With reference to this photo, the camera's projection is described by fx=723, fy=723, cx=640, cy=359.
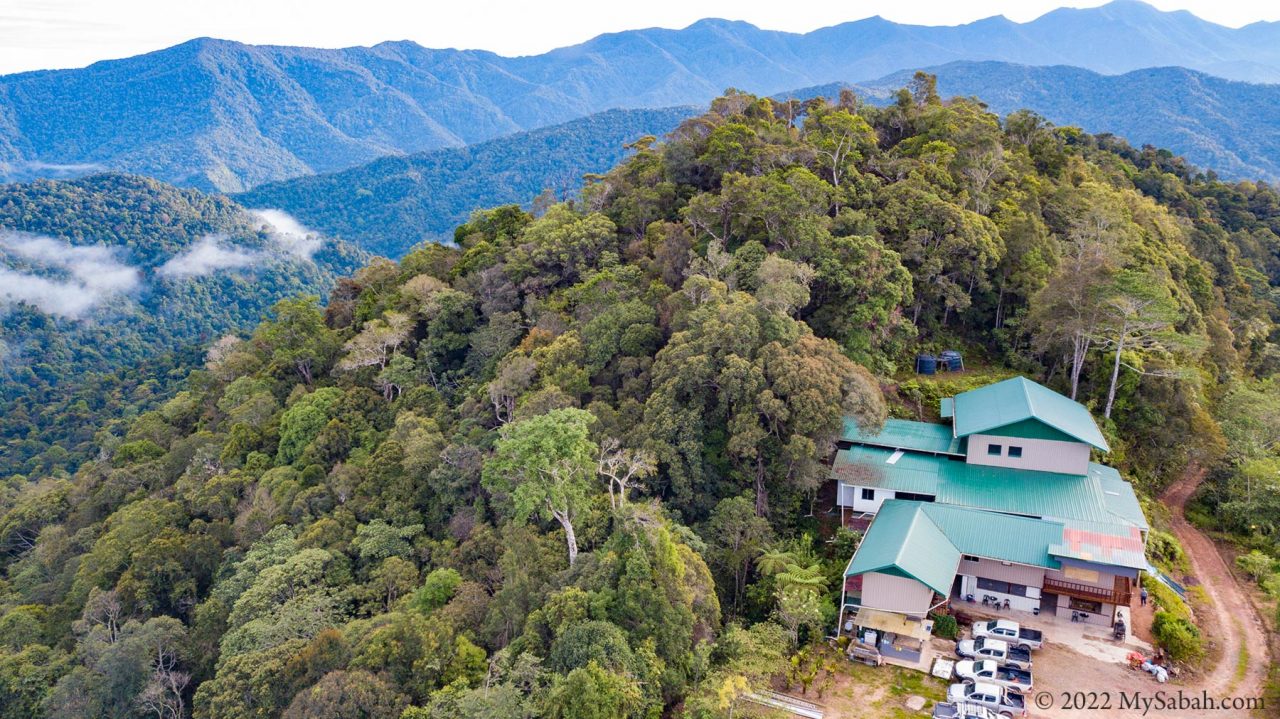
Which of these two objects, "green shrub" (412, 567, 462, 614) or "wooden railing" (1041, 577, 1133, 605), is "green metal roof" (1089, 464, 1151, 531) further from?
"green shrub" (412, 567, 462, 614)

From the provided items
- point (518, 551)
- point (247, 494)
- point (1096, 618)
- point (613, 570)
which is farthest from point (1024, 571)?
point (247, 494)

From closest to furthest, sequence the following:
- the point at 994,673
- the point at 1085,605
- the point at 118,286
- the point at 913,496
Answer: the point at 994,673 < the point at 1085,605 < the point at 913,496 < the point at 118,286

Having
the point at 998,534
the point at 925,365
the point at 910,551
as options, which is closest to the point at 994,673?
the point at 910,551

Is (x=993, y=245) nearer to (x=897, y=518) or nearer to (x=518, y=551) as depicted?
(x=897, y=518)

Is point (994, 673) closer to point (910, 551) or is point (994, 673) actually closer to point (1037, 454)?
point (910, 551)

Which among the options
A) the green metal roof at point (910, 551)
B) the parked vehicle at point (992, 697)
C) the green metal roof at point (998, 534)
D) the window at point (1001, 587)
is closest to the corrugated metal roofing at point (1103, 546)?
the green metal roof at point (998, 534)

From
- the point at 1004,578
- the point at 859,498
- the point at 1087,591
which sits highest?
the point at 859,498

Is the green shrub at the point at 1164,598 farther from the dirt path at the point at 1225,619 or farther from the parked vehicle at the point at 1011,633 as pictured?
the parked vehicle at the point at 1011,633
